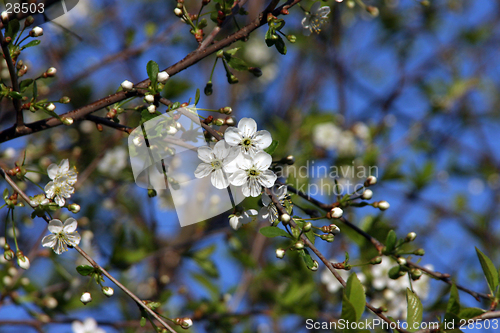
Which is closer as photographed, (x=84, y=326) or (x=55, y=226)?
(x=55, y=226)

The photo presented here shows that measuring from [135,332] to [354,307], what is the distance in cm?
204

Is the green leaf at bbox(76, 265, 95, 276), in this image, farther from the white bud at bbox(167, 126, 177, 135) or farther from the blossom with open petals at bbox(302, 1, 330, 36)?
the blossom with open petals at bbox(302, 1, 330, 36)

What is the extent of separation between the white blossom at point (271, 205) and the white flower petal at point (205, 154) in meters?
0.23

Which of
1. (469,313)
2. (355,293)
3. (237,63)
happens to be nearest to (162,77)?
(237,63)

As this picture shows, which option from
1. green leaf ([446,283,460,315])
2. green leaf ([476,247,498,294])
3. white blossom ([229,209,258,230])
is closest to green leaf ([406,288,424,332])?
green leaf ([446,283,460,315])

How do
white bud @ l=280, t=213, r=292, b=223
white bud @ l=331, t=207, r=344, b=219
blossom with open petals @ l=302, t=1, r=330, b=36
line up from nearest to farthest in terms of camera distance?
white bud @ l=280, t=213, r=292, b=223
white bud @ l=331, t=207, r=344, b=219
blossom with open petals @ l=302, t=1, r=330, b=36

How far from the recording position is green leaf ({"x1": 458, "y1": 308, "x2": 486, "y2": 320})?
1466 millimetres

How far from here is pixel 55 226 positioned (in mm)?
1443

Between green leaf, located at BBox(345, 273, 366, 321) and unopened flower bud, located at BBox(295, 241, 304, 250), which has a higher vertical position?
unopened flower bud, located at BBox(295, 241, 304, 250)

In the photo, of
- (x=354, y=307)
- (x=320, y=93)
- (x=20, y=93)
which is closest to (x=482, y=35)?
(x=320, y=93)

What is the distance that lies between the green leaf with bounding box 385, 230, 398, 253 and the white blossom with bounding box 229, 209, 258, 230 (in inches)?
19.7

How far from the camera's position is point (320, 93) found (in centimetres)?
532

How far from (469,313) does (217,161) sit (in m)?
1.08

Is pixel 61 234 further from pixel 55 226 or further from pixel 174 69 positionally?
pixel 174 69
